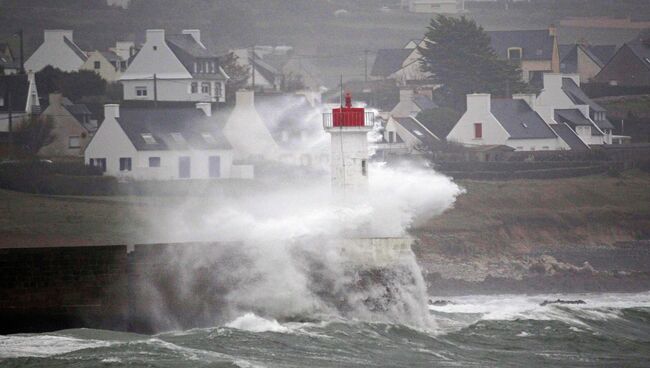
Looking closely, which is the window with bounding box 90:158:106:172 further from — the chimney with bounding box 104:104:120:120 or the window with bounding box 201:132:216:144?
the window with bounding box 201:132:216:144

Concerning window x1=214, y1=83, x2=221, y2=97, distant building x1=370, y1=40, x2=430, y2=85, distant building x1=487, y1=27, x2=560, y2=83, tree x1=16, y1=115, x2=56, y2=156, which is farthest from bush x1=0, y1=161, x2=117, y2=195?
distant building x1=487, y1=27, x2=560, y2=83

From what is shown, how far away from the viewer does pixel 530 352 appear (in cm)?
3114

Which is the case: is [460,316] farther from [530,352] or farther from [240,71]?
[240,71]

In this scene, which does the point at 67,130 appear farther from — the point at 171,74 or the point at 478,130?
the point at 478,130

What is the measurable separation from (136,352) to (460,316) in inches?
390

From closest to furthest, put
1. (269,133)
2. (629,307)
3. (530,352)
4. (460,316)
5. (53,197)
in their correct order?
1. (530,352)
2. (460,316)
3. (629,307)
4. (53,197)
5. (269,133)

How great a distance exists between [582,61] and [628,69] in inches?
224

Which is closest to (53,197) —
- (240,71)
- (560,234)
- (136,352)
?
(560,234)

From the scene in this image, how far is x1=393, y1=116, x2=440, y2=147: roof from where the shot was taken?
6562cm

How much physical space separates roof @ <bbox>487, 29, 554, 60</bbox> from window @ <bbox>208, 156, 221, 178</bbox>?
112 feet

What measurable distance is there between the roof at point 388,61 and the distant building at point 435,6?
1595 centimetres

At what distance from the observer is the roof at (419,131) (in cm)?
6562

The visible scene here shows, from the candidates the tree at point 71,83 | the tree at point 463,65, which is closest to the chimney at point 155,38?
the tree at point 71,83

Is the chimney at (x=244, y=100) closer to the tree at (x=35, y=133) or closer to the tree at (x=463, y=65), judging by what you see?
the tree at (x=35, y=133)
